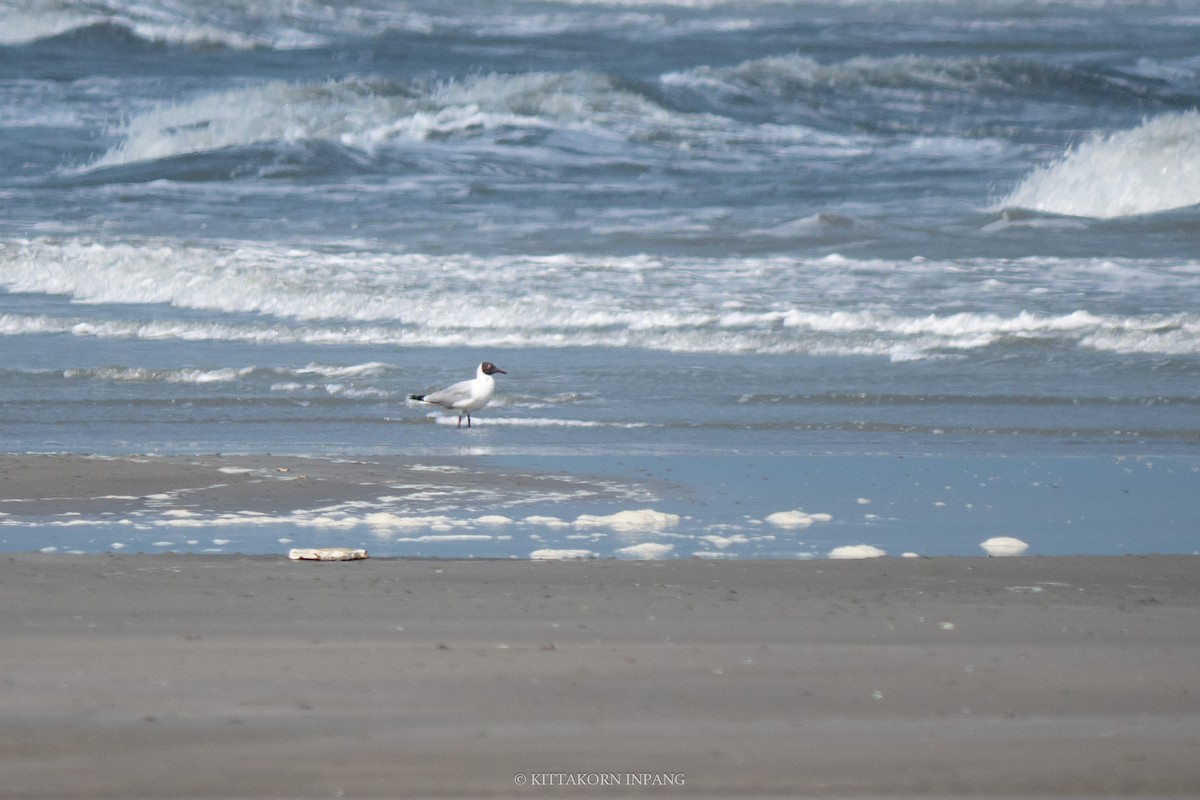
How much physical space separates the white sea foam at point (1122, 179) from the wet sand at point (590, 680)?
1476 centimetres

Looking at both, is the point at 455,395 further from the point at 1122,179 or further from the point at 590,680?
the point at 1122,179

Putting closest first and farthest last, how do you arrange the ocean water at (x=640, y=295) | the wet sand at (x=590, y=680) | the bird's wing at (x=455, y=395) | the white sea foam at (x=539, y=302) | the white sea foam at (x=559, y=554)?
the wet sand at (x=590, y=680) < the white sea foam at (x=559, y=554) < the ocean water at (x=640, y=295) < the bird's wing at (x=455, y=395) < the white sea foam at (x=539, y=302)

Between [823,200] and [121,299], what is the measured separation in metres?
9.15

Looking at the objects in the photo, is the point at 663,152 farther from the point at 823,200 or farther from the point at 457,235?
the point at 457,235

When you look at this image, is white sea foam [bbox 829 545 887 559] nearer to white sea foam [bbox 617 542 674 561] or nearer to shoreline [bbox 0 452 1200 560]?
shoreline [bbox 0 452 1200 560]

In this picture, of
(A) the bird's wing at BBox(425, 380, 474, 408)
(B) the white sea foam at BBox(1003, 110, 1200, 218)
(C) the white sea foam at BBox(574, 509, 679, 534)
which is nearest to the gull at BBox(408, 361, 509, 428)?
(A) the bird's wing at BBox(425, 380, 474, 408)

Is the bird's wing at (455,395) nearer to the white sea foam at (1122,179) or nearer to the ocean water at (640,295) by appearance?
the ocean water at (640,295)

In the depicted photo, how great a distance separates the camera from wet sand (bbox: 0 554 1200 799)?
2867 millimetres

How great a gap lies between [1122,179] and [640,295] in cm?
961

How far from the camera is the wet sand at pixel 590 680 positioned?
2867 millimetres

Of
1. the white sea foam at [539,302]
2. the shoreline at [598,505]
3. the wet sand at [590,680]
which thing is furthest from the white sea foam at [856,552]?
the white sea foam at [539,302]

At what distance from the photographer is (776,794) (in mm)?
2801

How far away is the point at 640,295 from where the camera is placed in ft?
38.5

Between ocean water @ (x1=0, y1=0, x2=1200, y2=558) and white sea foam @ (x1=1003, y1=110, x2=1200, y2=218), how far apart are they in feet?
0.18
